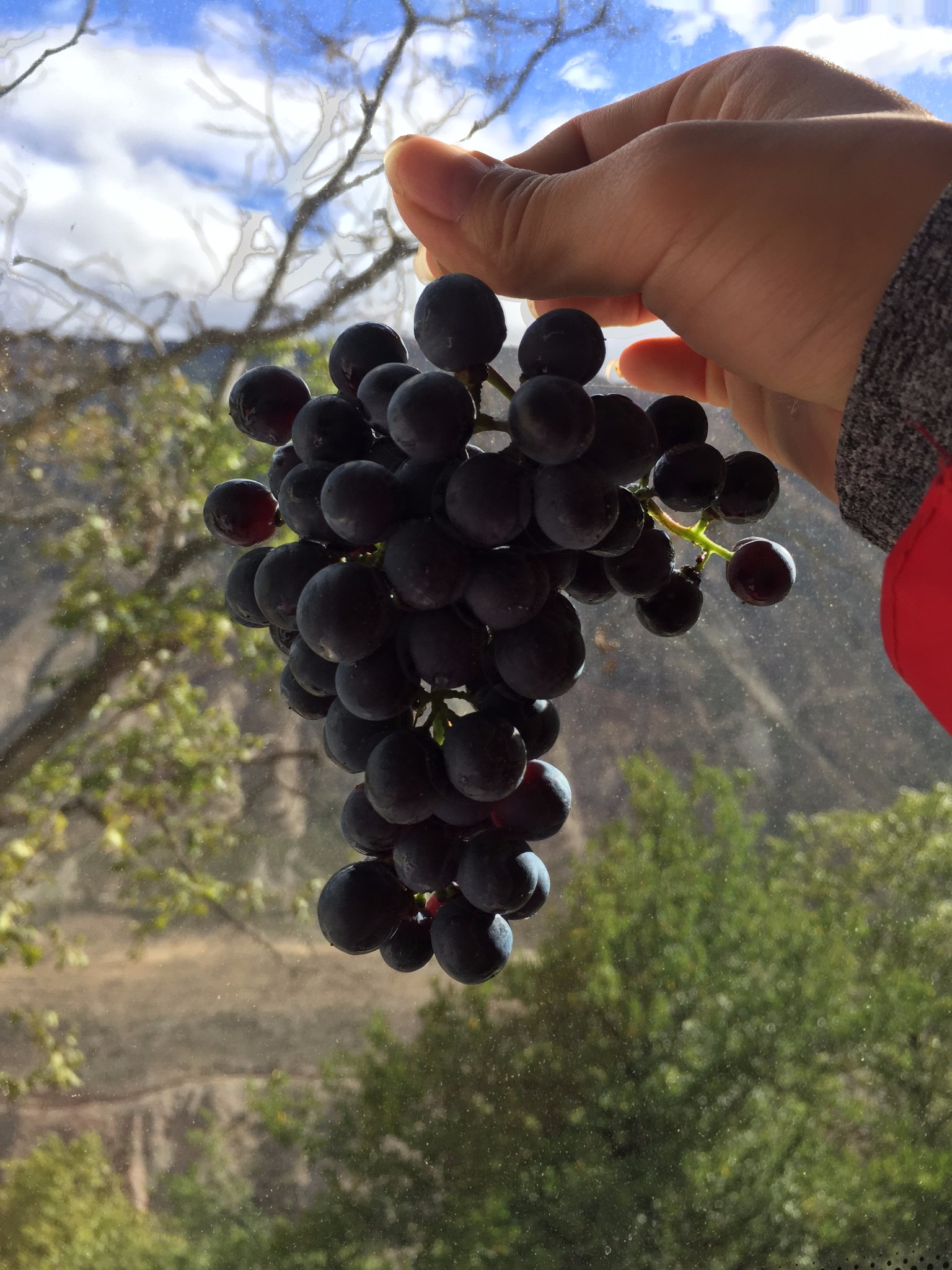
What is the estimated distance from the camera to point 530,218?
1.39 ft

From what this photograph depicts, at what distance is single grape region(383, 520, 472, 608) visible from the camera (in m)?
0.32

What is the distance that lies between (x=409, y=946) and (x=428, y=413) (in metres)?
0.27

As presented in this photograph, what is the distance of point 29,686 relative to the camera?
2.86 ft

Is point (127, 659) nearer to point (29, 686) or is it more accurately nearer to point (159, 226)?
point (29, 686)

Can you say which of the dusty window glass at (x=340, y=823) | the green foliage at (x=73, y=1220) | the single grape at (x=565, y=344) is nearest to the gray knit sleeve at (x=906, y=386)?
the single grape at (x=565, y=344)

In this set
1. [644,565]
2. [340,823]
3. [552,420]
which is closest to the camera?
[552,420]

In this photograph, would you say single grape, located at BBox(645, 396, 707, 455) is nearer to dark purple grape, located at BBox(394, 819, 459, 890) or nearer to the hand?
the hand

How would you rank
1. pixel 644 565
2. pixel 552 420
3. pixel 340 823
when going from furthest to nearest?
pixel 340 823 < pixel 644 565 < pixel 552 420

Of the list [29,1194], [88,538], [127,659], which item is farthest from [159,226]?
[29,1194]

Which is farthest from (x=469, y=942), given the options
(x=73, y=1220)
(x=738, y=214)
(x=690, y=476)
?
(x=73, y=1220)

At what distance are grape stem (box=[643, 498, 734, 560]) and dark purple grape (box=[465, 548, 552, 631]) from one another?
0.36ft

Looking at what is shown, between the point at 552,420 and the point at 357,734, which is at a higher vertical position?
the point at 552,420

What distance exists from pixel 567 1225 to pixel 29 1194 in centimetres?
53

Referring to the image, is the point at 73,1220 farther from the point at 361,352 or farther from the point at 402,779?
the point at 361,352
